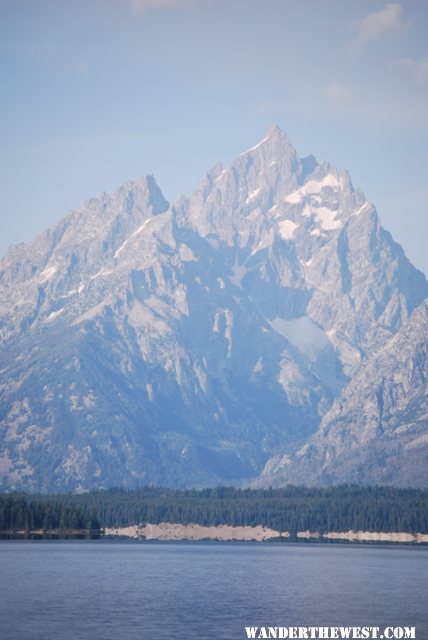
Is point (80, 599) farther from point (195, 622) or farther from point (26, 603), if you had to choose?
point (195, 622)

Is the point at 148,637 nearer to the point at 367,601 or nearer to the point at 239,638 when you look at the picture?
the point at 239,638

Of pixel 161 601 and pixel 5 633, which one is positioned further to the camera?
pixel 161 601

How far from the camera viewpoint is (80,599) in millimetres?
192500

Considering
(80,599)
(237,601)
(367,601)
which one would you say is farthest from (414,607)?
(80,599)

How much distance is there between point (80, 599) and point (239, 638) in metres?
A: 47.9

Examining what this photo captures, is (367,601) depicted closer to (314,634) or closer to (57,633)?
(314,634)

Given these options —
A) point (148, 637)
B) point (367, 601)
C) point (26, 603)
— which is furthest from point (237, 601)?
point (148, 637)

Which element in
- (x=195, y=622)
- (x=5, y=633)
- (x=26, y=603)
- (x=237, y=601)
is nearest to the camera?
(x=5, y=633)

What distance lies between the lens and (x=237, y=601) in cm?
19600

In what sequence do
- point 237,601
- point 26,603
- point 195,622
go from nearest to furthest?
point 195,622, point 26,603, point 237,601

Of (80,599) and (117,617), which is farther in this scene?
(80,599)

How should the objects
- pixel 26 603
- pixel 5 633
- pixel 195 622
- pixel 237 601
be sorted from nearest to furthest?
pixel 5 633 < pixel 195 622 < pixel 26 603 < pixel 237 601

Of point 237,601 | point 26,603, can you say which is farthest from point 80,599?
point 237,601

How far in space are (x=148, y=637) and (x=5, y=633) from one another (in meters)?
17.4
